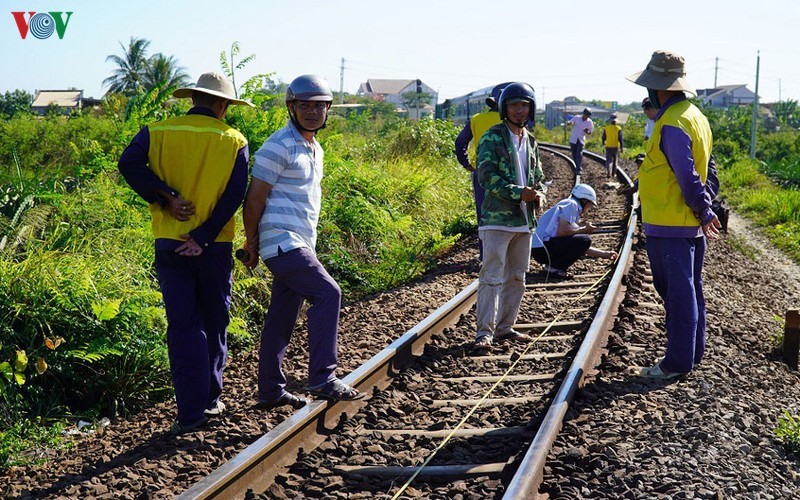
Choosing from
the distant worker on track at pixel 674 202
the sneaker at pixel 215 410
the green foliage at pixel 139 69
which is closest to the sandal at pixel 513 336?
the distant worker on track at pixel 674 202

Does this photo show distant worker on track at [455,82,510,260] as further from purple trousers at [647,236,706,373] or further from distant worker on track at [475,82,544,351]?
purple trousers at [647,236,706,373]

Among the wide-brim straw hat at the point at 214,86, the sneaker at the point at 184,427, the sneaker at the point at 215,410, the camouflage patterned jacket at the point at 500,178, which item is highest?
the wide-brim straw hat at the point at 214,86

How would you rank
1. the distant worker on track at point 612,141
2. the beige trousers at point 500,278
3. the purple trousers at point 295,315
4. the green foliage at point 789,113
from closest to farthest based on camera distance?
the purple trousers at point 295,315 < the beige trousers at point 500,278 < the distant worker on track at point 612,141 < the green foliage at point 789,113

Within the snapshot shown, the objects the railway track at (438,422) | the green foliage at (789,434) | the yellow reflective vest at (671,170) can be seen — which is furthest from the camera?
the yellow reflective vest at (671,170)

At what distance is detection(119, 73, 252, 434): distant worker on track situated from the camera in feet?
16.5

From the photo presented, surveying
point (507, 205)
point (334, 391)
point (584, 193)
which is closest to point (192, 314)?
point (334, 391)

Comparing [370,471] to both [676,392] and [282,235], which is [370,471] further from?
[676,392]

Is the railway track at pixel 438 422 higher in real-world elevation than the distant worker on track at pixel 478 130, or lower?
lower

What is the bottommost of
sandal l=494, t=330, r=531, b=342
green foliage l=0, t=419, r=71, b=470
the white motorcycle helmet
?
green foliage l=0, t=419, r=71, b=470

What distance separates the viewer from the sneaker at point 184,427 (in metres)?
5.12

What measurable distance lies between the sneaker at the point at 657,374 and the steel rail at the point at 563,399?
38 cm

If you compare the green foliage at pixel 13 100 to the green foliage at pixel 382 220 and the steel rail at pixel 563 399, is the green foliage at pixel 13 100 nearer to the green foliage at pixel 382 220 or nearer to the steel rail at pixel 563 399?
the green foliage at pixel 382 220

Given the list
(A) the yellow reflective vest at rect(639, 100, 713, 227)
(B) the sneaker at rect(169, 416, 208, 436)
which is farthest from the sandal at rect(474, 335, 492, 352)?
(B) the sneaker at rect(169, 416, 208, 436)

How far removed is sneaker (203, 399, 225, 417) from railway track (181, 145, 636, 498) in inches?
27.1
